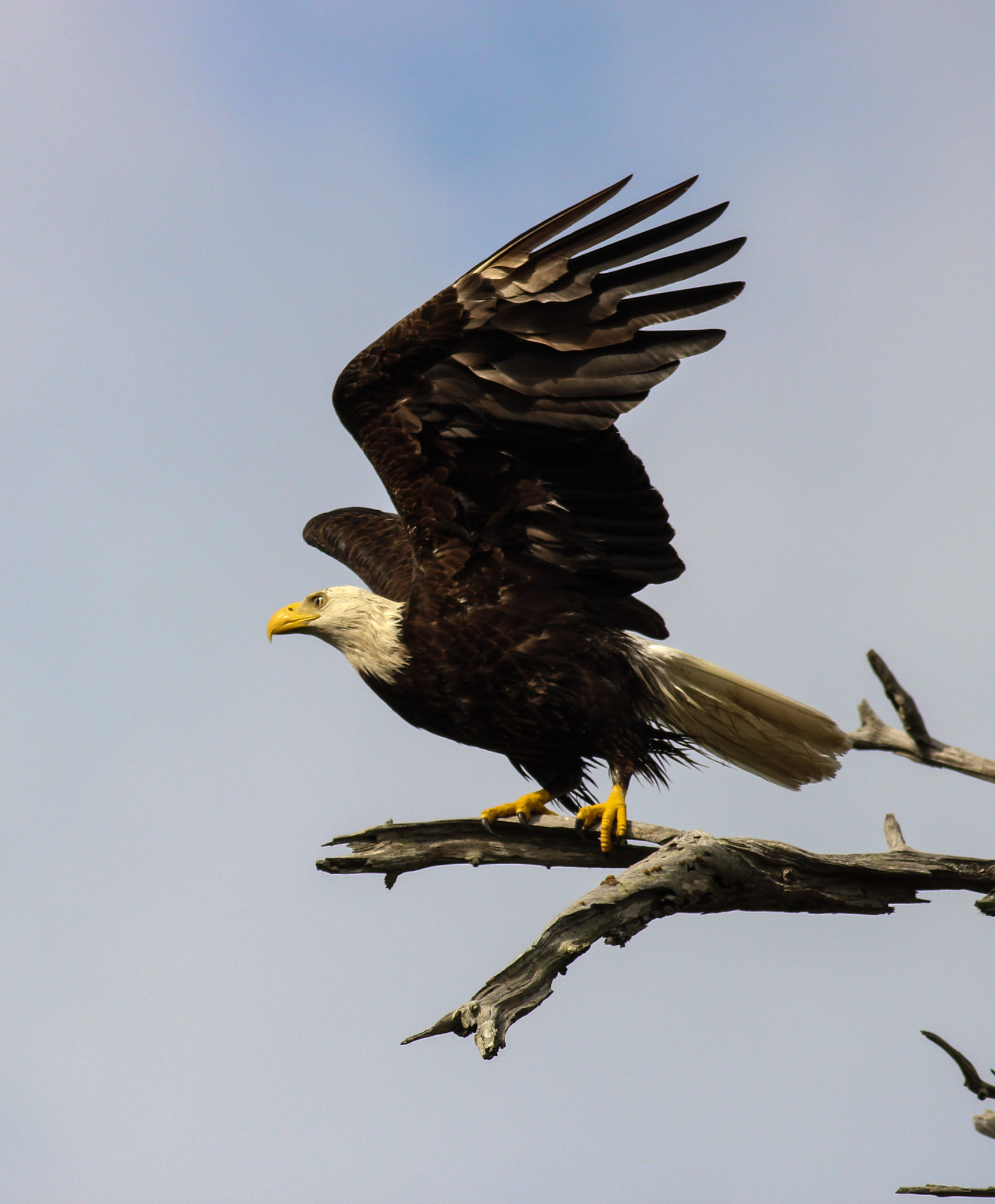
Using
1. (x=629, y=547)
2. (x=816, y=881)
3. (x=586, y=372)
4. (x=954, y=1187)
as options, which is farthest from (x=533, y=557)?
(x=954, y=1187)

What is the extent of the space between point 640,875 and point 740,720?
1.17m

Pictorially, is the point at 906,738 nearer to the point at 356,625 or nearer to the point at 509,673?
the point at 509,673

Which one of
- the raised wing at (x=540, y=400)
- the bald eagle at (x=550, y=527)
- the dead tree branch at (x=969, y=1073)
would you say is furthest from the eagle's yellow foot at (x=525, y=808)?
the dead tree branch at (x=969, y=1073)

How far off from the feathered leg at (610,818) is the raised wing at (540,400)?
0.83 metres

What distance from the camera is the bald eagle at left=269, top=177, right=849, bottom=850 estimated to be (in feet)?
15.4

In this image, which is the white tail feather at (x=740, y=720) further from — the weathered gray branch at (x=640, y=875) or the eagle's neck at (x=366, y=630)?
the eagle's neck at (x=366, y=630)

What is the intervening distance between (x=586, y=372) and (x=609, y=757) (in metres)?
1.42

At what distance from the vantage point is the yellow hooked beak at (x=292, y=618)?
5582mm

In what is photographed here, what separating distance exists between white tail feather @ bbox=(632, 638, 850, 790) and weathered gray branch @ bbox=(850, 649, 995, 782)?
29 cm

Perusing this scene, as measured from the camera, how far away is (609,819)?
4.78 metres

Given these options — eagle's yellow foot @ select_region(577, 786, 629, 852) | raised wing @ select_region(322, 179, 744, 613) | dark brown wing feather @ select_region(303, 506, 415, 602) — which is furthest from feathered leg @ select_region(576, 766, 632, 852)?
dark brown wing feather @ select_region(303, 506, 415, 602)

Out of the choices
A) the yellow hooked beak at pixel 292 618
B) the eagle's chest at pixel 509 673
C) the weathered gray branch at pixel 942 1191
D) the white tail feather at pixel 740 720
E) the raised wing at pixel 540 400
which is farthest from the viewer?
the yellow hooked beak at pixel 292 618

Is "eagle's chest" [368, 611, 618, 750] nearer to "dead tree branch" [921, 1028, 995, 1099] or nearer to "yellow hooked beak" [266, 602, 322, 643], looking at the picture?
"yellow hooked beak" [266, 602, 322, 643]

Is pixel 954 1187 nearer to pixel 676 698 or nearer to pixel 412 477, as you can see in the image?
pixel 676 698
